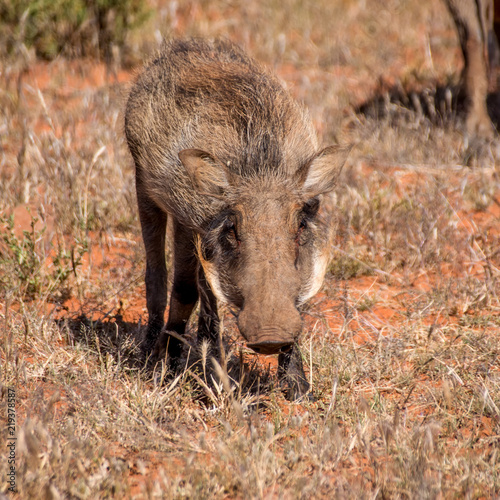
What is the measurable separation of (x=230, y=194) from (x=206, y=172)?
0.43 ft

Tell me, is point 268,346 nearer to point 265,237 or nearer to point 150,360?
point 265,237

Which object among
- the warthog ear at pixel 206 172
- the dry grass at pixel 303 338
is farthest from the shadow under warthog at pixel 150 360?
the warthog ear at pixel 206 172

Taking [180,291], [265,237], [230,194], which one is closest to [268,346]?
[265,237]

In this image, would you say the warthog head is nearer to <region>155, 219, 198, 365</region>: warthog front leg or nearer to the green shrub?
<region>155, 219, 198, 365</region>: warthog front leg

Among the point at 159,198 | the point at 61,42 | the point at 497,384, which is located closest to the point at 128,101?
the point at 159,198

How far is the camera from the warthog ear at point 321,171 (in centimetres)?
287

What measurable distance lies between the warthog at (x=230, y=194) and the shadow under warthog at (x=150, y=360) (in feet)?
0.28

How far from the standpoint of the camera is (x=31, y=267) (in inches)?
155

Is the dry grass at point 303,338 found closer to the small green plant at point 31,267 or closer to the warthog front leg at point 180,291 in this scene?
the small green plant at point 31,267

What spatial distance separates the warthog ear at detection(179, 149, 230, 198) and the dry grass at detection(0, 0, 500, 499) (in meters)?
0.76

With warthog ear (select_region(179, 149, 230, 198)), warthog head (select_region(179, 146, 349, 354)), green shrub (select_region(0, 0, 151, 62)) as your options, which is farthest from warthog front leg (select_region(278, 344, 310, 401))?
green shrub (select_region(0, 0, 151, 62))

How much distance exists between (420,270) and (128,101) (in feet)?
6.69

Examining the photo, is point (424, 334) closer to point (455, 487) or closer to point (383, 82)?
point (455, 487)

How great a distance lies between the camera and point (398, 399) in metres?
3.14
